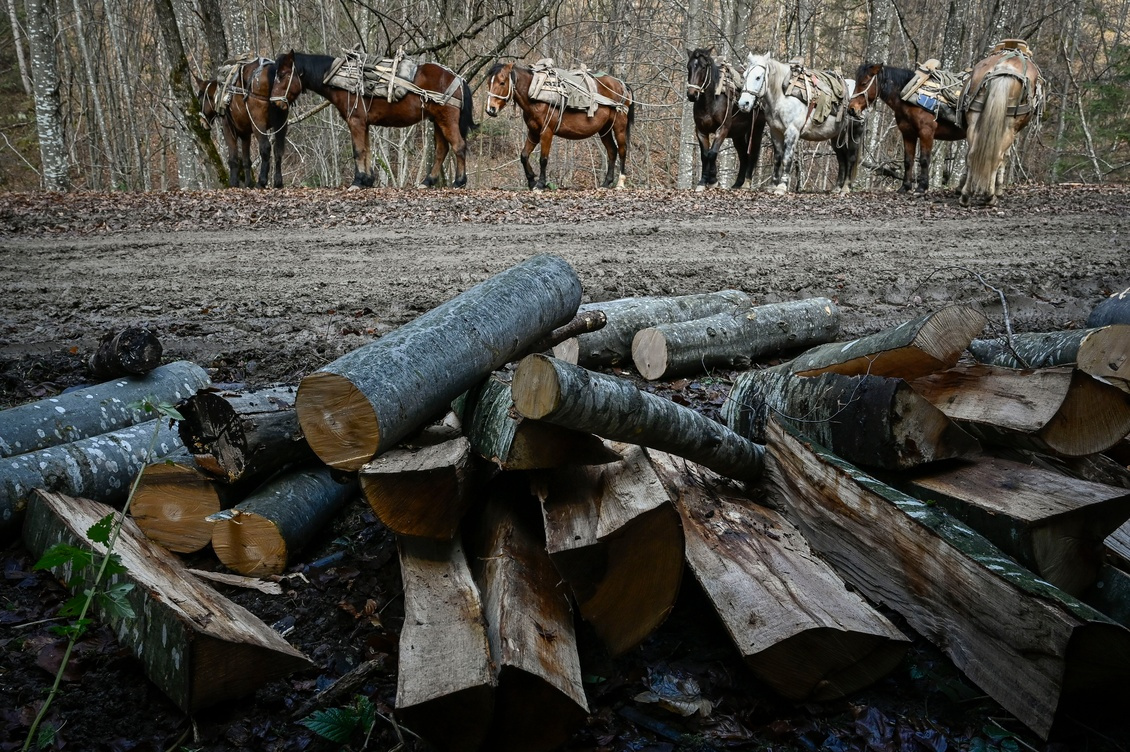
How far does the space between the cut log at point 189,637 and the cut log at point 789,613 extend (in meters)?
1.37

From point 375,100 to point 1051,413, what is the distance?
14.7 m

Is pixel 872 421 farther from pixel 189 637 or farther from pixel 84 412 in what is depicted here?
pixel 84 412

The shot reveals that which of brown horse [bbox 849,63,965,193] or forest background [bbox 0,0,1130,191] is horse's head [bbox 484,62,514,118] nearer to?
forest background [bbox 0,0,1130,191]

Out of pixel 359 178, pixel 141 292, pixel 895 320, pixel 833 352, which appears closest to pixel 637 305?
pixel 833 352

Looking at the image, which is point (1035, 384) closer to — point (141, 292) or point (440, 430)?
point (440, 430)

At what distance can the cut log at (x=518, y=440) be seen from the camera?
2.36 metres

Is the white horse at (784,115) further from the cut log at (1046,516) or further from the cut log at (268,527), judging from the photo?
the cut log at (268,527)

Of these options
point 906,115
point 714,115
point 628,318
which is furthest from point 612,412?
point 906,115

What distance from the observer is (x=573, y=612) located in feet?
8.17

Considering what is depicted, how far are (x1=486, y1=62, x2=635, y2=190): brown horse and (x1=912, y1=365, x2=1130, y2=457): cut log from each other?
44.4ft

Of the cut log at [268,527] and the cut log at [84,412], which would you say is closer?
the cut log at [268,527]

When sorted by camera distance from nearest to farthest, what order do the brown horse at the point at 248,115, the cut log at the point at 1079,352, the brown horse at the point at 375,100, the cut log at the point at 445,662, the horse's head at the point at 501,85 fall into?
the cut log at the point at 445,662, the cut log at the point at 1079,352, the brown horse at the point at 248,115, the brown horse at the point at 375,100, the horse's head at the point at 501,85


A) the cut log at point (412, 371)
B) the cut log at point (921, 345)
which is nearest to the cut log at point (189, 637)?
the cut log at point (412, 371)

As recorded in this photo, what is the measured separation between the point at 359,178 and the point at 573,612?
14097 mm
